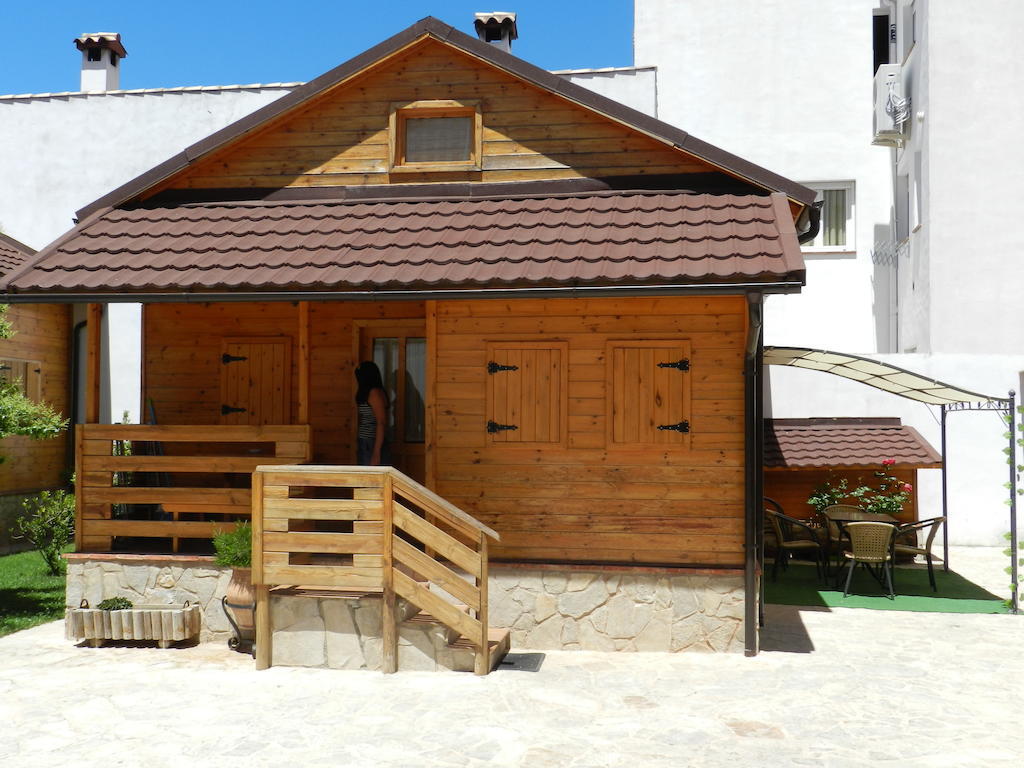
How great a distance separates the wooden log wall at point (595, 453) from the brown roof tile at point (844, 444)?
5.84 metres

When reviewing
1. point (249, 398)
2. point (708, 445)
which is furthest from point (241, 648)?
point (708, 445)

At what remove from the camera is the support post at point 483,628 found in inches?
321

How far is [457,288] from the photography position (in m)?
8.73

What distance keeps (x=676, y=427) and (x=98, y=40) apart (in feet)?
58.1

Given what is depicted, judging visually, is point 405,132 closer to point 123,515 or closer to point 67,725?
point 123,515

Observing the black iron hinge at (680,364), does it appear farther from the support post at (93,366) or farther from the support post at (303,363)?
the support post at (93,366)

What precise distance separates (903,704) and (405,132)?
716cm

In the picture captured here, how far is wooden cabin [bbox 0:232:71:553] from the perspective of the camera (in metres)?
15.4

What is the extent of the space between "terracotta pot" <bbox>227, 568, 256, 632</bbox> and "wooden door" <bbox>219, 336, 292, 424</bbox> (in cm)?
210

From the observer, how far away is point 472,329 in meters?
9.55

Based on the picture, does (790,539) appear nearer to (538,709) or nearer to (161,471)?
(538,709)

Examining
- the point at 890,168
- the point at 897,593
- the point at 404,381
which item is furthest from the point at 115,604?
the point at 890,168

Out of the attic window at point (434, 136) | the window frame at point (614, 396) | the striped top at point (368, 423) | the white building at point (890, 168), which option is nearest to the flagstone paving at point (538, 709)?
the window frame at point (614, 396)

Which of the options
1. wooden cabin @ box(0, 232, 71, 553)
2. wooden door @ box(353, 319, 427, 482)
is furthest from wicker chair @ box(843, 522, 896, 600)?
wooden cabin @ box(0, 232, 71, 553)
